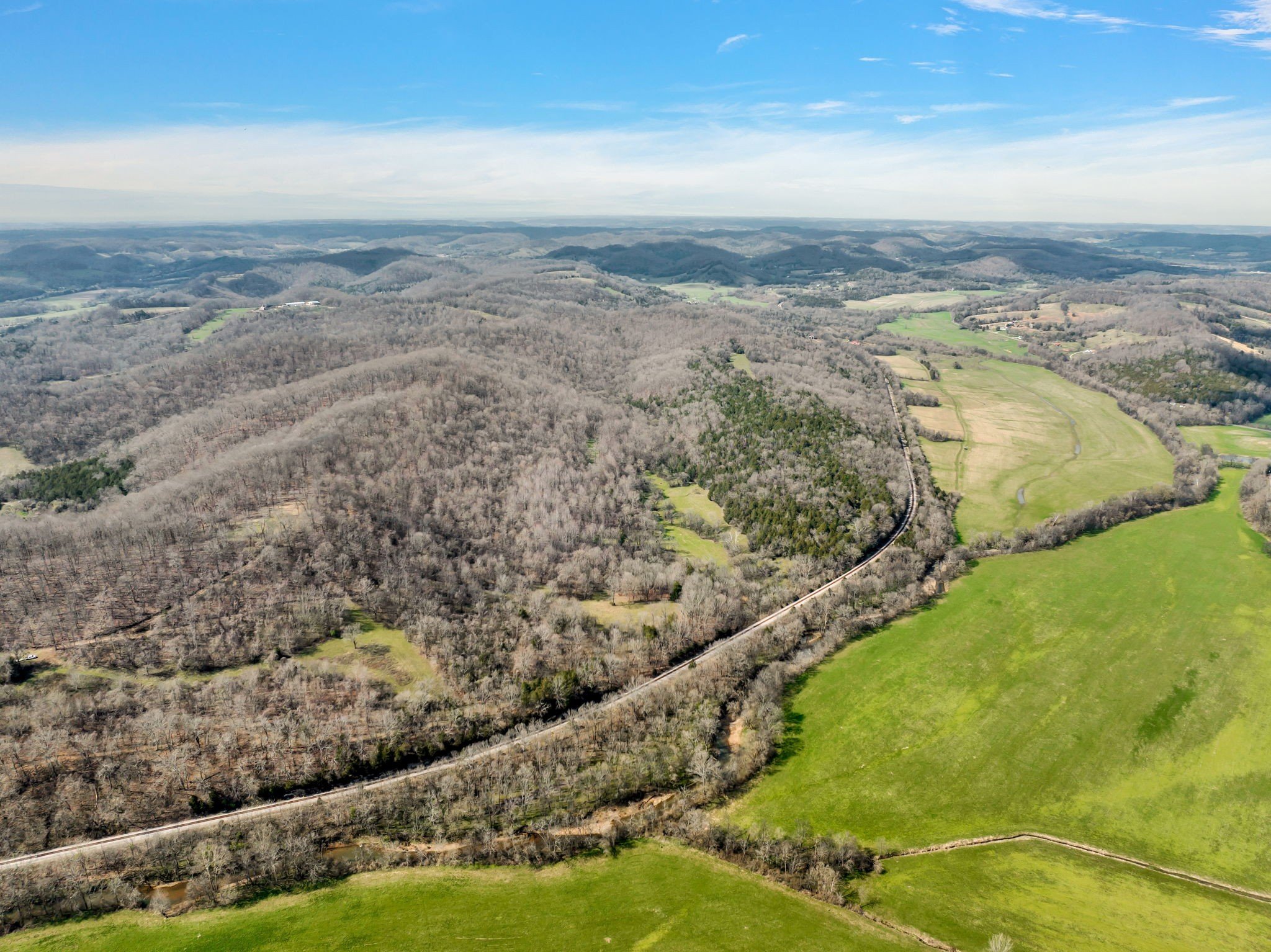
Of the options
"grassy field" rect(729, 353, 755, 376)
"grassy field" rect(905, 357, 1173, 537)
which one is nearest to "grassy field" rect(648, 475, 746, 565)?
"grassy field" rect(905, 357, 1173, 537)

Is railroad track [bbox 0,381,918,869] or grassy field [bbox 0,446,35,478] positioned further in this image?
grassy field [bbox 0,446,35,478]

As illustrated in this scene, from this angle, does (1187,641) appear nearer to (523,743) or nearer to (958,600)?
(958,600)

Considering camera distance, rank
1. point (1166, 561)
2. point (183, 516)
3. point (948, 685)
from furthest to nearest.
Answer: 1. point (1166, 561)
2. point (183, 516)
3. point (948, 685)

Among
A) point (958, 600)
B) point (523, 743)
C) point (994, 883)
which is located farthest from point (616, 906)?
point (958, 600)

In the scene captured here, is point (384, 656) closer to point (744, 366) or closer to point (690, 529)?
point (690, 529)

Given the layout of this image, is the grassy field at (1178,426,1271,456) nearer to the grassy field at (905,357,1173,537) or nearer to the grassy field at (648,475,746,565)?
the grassy field at (905,357,1173,537)

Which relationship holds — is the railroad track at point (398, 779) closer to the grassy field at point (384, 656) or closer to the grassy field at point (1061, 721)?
the grassy field at point (384, 656)
